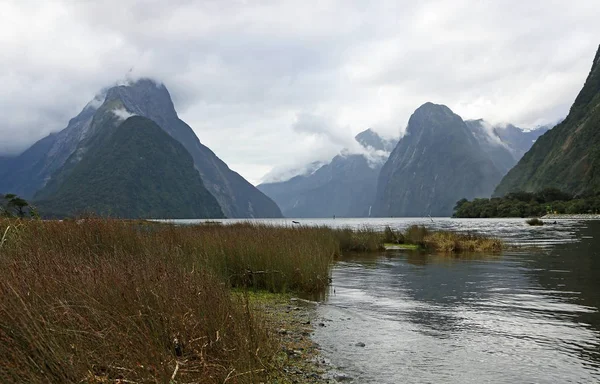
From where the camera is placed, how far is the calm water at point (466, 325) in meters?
7.93

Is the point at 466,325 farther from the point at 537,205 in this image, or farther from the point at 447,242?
the point at 537,205

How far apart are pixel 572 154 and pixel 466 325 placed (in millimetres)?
158226

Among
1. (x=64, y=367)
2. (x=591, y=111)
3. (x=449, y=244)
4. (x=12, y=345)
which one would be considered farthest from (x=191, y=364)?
(x=591, y=111)

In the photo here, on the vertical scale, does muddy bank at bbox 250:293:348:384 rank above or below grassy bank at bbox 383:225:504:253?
below

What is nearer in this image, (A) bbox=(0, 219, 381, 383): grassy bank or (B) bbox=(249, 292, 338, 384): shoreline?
(A) bbox=(0, 219, 381, 383): grassy bank

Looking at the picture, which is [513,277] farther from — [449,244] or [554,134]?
[554,134]

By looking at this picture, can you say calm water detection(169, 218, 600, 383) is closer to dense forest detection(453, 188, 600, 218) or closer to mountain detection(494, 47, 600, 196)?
dense forest detection(453, 188, 600, 218)

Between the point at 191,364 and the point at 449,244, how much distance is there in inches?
1207

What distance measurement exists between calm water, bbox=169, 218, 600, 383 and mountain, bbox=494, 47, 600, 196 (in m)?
113

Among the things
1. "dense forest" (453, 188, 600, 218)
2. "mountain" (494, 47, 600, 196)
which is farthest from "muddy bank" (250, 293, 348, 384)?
"mountain" (494, 47, 600, 196)

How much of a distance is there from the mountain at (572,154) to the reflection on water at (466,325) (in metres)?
113

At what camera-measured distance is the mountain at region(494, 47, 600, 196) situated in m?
128

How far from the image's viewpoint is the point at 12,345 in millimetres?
4492

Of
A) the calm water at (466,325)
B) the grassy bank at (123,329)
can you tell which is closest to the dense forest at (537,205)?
the calm water at (466,325)
